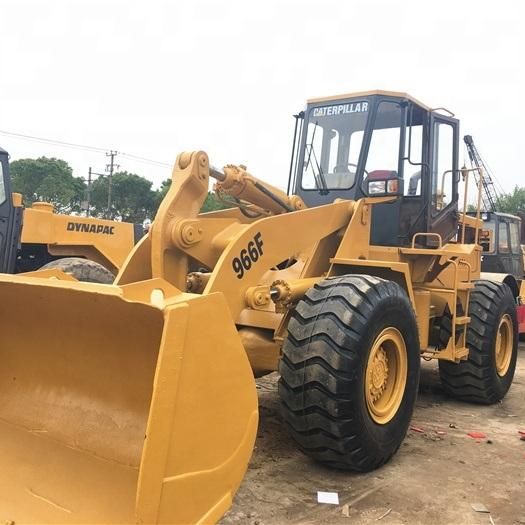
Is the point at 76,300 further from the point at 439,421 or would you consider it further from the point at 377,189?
the point at 439,421

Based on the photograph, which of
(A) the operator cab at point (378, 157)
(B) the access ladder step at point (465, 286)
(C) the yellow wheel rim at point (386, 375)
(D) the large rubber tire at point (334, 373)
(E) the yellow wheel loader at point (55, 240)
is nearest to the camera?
(D) the large rubber tire at point (334, 373)

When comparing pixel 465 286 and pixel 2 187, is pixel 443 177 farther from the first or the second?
pixel 2 187

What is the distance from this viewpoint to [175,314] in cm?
256

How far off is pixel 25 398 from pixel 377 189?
327 cm

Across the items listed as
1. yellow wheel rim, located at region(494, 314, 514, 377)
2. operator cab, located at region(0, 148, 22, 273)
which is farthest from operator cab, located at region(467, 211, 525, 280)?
operator cab, located at region(0, 148, 22, 273)

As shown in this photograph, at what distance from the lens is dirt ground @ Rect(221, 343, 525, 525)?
353 centimetres

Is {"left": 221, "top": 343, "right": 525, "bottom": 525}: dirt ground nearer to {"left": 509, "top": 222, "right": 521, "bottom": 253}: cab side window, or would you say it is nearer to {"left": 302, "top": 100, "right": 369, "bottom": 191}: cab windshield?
{"left": 302, "top": 100, "right": 369, "bottom": 191}: cab windshield

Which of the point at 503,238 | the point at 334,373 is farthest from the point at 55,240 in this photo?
the point at 503,238

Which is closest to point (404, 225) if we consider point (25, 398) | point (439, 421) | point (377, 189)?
point (377, 189)

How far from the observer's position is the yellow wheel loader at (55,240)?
7.82m

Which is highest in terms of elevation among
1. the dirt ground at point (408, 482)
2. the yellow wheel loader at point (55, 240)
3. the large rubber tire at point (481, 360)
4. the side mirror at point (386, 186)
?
the side mirror at point (386, 186)

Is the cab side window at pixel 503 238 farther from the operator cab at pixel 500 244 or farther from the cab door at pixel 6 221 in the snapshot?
the cab door at pixel 6 221

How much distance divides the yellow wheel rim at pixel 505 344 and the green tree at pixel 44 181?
3504cm

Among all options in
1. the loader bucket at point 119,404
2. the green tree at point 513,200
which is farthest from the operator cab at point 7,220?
the green tree at point 513,200
